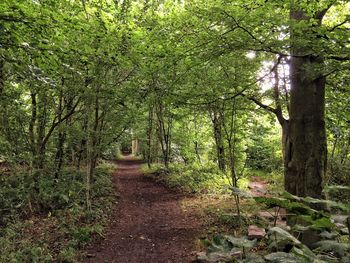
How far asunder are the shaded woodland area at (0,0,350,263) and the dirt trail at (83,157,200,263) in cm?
25

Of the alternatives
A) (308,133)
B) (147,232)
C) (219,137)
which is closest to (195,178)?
(219,137)

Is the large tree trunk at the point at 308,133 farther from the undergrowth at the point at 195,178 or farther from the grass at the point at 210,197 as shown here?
the undergrowth at the point at 195,178

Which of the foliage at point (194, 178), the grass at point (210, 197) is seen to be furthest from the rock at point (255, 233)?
the foliage at point (194, 178)

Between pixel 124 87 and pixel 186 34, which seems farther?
pixel 124 87

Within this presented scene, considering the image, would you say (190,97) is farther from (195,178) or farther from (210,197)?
(195,178)

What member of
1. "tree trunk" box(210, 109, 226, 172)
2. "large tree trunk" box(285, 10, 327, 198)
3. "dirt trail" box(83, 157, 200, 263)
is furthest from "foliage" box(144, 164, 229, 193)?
"large tree trunk" box(285, 10, 327, 198)

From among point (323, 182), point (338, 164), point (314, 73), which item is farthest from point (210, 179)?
point (314, 73)

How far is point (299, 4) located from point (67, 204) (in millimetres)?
6986

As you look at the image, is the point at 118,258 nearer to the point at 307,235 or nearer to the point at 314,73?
the point at 307,235

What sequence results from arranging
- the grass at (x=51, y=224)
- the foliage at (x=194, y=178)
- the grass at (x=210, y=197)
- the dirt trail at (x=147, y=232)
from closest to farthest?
the grass at (x=51, y=224), the dirt trail at (x=147, y=232), the grass at (x=210, y=197), the foliage at (x=194, y=178)

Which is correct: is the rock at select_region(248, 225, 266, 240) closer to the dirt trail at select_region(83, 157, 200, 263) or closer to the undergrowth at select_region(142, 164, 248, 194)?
the dirt trail at select_region(83, 157, 200, 263)

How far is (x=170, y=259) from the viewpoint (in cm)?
566

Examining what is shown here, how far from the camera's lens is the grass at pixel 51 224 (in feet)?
17.9

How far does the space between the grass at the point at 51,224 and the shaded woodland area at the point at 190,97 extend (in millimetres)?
31
